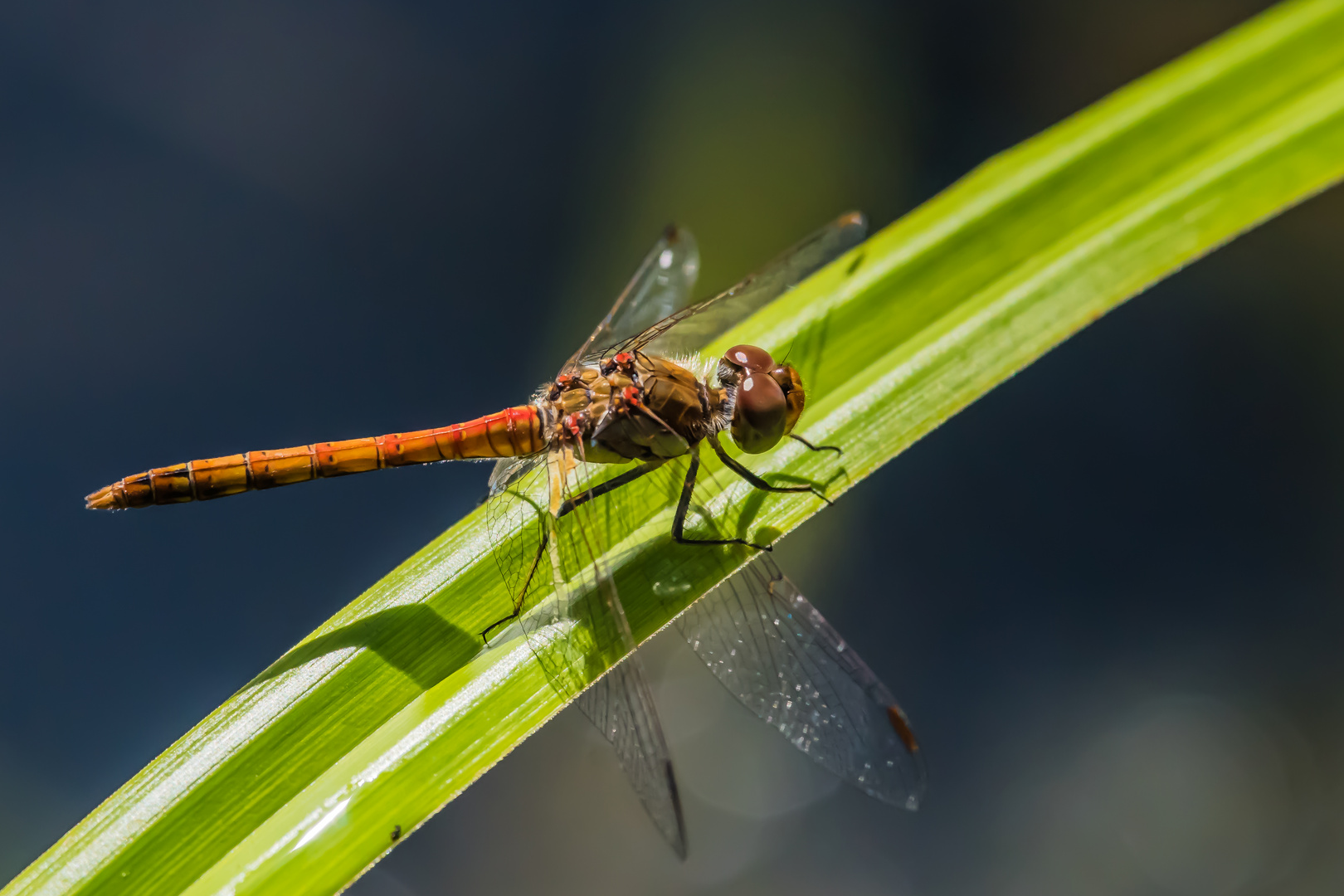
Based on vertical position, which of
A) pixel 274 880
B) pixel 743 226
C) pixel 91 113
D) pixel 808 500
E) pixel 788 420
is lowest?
pixel 274 880

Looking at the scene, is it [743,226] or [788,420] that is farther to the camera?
[743,226]

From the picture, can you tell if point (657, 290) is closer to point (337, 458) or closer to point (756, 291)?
point (756, 291)

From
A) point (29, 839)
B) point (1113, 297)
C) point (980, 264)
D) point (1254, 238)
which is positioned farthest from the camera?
point (1254, 238)

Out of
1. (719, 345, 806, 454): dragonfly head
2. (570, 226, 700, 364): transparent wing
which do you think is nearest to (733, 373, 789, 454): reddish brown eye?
(719, 345, 806, 454): dragonfly head

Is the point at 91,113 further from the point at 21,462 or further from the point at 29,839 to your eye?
the point at 29,839

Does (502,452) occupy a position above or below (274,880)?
above

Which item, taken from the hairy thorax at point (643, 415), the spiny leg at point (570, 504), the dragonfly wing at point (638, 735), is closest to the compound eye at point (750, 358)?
the hairy thorax at point (643, 415)

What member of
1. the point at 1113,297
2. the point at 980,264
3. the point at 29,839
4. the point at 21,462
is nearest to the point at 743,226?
the point at 980,264

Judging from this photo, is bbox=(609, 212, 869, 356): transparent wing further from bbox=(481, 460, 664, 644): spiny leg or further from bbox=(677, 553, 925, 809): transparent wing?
bbox=(677, 553, 925, 809): transparent wing

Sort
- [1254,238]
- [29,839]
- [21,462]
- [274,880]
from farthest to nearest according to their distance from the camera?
[1254,238], [21,462], [29,839], [274,880]
